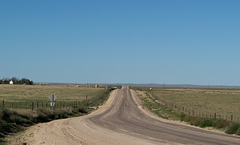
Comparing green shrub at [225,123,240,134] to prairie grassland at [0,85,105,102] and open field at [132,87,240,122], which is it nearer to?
Result: open field at [132,87,240,122]

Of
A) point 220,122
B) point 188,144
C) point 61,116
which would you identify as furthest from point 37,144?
point 61,116

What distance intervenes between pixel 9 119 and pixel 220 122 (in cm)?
1740

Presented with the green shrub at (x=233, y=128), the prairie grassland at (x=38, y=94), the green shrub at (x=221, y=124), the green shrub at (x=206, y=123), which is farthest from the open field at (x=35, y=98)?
the green shrub at (x=233, y=128)

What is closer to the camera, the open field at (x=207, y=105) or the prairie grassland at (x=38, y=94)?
the open field at (x=207, y=105)

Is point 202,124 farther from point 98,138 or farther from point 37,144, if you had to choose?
point 37,144

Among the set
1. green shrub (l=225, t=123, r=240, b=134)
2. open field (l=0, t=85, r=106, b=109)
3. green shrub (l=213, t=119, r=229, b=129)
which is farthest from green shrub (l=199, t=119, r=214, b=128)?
open field (l=0, t=85, r=106, b=109)

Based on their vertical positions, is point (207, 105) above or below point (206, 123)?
below

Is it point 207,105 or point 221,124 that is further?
point 207,105

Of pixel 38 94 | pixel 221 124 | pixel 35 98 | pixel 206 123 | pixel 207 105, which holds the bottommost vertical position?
pixel 207 105

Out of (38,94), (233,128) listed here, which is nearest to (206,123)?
(233,128)

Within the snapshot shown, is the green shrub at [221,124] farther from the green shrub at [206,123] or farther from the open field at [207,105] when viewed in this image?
the open field at [207,105]

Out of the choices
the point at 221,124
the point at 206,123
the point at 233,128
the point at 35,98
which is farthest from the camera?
the point at 35,98

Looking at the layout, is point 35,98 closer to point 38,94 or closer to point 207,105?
point 38,94

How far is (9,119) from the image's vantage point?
26.6 m
